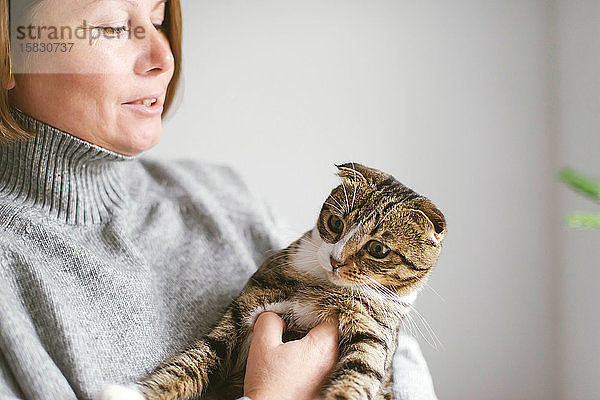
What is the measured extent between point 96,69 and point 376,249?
65 centimetres

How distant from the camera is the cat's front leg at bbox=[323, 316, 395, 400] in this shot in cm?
90

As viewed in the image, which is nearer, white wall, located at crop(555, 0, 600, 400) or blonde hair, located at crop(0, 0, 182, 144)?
blonde hair, located at crop(0, 0, 182, 144)

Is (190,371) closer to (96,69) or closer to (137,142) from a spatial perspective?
(137,142)

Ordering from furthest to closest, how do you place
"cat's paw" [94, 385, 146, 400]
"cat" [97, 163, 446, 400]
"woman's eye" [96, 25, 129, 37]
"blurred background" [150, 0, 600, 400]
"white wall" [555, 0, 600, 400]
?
"blurred background" [150, 0, 600, 400]
"white wall" [555, 0, 600, 400]
"woman's eye" [96, 25, 129, 37]
"cat" [97, 163, 446, 400]
"cat's paw" [94, 385, 146, 400]

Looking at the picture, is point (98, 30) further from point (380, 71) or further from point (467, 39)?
point (467, 39)


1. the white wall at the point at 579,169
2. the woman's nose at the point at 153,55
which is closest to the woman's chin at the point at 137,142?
the woman's nose at the point at 153,55

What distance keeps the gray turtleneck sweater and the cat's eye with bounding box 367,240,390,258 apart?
1.03 ft

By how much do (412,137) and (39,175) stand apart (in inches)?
46.8

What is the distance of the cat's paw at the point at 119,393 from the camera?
2.87 feet

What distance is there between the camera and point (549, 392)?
182cm

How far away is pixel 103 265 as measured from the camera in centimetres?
112

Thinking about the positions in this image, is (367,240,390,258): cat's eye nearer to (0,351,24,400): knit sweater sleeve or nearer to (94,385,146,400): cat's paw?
(94,385,146,400): cat's paw

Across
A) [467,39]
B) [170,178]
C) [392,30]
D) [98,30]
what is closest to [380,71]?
[392,30]

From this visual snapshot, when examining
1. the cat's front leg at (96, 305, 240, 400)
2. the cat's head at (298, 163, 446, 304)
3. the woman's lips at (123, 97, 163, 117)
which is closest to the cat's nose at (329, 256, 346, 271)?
the cat's head at (298, 163, 446, 304)
